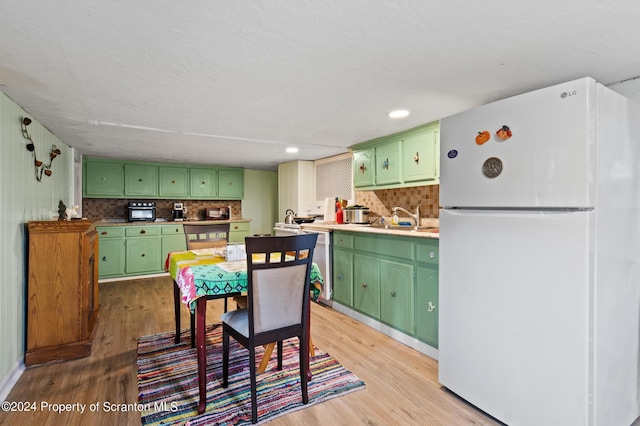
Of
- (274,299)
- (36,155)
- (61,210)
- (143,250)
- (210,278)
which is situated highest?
(36,155)

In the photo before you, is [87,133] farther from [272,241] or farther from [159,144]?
[272,241]

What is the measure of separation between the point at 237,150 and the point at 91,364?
2.89 meters

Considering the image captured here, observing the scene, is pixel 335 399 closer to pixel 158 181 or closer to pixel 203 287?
pixel 203 287

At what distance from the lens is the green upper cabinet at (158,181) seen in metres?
5.13

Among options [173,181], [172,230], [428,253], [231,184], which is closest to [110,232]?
[172,230]

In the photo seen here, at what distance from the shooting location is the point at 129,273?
5.19 meters

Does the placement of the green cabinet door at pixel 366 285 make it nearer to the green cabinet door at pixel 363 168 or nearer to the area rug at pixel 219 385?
the area rug at pixel 219 385

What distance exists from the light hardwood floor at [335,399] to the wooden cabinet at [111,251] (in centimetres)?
193

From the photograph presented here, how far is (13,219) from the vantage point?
7.30 feet

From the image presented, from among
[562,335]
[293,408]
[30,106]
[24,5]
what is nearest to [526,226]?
[562,335]

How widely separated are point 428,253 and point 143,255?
15.3 ft

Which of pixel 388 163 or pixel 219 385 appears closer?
pixel 219 385

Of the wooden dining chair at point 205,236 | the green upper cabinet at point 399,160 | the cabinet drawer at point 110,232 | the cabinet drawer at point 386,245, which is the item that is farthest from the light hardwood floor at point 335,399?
the cabinet drawer at point 110,232

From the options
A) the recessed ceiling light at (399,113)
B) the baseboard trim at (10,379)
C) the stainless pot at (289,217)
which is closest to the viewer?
the baseboard trim at (10,379)
